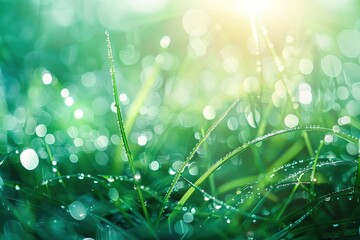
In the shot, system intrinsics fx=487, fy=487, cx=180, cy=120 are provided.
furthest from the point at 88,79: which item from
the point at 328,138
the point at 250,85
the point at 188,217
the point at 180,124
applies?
the point at 188,217

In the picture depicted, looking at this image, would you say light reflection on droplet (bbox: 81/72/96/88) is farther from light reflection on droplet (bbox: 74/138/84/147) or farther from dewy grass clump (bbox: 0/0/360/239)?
light reflection on droplet (bbox: 74/138/84/147)

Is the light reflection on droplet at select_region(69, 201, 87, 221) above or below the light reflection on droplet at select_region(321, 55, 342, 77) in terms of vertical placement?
below

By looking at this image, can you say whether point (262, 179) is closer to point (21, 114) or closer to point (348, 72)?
point (21, 114)

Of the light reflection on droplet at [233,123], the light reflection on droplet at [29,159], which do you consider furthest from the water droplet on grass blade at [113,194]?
the light reflection on droplet at [233,123]

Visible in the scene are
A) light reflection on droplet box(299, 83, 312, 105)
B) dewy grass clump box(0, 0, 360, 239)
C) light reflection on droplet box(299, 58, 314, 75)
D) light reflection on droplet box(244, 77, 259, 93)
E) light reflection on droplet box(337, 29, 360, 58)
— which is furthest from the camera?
light reflection on droplet box(337, 29, 360, 58)

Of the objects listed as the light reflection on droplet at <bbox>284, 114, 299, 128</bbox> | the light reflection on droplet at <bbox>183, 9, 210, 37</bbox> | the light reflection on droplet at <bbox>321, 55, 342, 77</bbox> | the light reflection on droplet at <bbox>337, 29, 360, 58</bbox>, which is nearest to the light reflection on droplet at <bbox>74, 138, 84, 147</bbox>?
the light reflection on droplet at <bbox>284, 114, 299, 128</bbox>

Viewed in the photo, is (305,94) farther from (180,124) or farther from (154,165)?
(154,165)

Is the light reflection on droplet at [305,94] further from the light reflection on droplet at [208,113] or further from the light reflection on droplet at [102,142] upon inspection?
the light reflection on droplet at [102,142]
